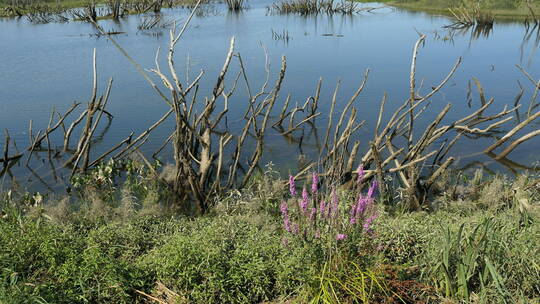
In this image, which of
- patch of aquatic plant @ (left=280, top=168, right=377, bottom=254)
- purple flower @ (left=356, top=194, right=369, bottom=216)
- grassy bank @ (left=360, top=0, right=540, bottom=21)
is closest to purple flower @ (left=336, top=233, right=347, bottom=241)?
patch of aquatic plant @ (left=280, top=168, right=377, bottom=254)

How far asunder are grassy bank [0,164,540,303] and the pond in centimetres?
352

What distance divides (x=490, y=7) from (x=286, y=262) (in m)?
33.5

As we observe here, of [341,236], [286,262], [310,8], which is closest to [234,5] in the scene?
[310,8]

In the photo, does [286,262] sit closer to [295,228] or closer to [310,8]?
[295,228]

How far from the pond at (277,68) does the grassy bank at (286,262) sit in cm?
352

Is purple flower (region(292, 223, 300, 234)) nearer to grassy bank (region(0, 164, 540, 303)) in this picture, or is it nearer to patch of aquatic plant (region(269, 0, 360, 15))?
grassy bank (region(0, 164, 540, 303))

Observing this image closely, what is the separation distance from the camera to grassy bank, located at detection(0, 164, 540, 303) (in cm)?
398

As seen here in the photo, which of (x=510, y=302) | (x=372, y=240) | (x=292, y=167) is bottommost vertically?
(x=292, y=167)

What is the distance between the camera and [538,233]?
4699mm

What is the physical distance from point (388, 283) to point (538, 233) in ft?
5.51

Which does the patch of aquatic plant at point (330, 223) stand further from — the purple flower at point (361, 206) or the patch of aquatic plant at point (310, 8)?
the patch of aquatic plant at point (310, 8)

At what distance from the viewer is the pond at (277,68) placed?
10.8 metres

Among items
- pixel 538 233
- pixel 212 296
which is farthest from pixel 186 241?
pixel 538 233

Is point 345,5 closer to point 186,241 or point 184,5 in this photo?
point 184,5
